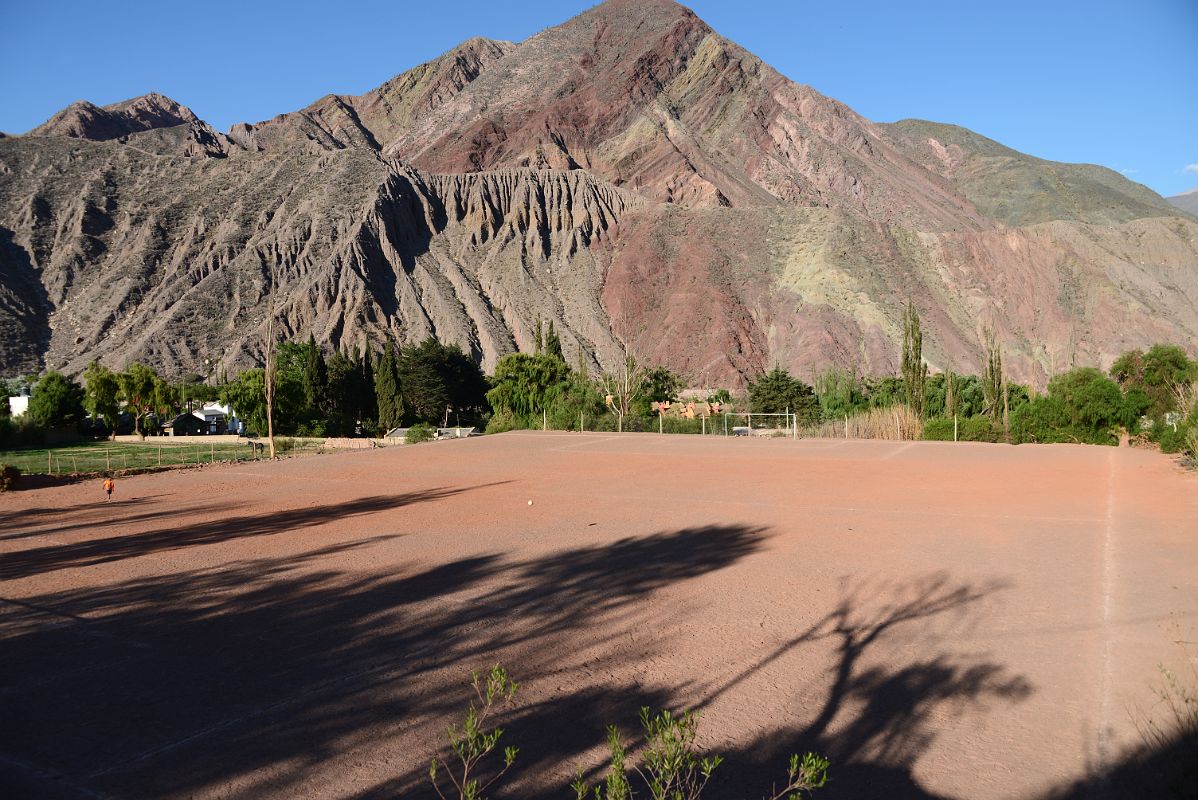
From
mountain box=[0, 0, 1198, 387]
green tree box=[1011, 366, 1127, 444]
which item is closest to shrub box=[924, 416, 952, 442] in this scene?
green tree box=[1011, 366, 1127, 444]

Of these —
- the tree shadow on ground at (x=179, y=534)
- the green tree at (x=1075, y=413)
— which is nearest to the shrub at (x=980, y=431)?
the green tree at (x=1075, y=413)

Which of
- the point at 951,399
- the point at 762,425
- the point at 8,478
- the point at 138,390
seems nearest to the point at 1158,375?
the point at 951,399

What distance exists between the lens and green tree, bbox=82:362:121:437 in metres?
56.8

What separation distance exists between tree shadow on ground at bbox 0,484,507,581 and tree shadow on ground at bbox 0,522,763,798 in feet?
1.11

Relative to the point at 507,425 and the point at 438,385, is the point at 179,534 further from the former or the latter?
the point at 438,385

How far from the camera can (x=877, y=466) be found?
22.7m

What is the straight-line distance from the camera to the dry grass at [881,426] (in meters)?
32.3

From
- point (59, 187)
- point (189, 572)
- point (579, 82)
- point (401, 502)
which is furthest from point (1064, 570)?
point (579, 82)

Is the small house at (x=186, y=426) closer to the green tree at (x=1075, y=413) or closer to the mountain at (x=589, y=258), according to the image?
the mountain at (x=589, y=258)

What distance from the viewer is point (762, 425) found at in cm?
4394

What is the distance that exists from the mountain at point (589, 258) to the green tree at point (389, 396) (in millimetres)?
20897

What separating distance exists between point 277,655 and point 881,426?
29.7 metres

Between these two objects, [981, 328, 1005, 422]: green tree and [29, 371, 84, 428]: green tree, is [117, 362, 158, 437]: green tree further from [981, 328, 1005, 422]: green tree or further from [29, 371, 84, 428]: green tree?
[981, 328, 1005, 422]: green tree

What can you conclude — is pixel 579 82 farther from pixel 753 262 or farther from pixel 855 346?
pixel 855 346
